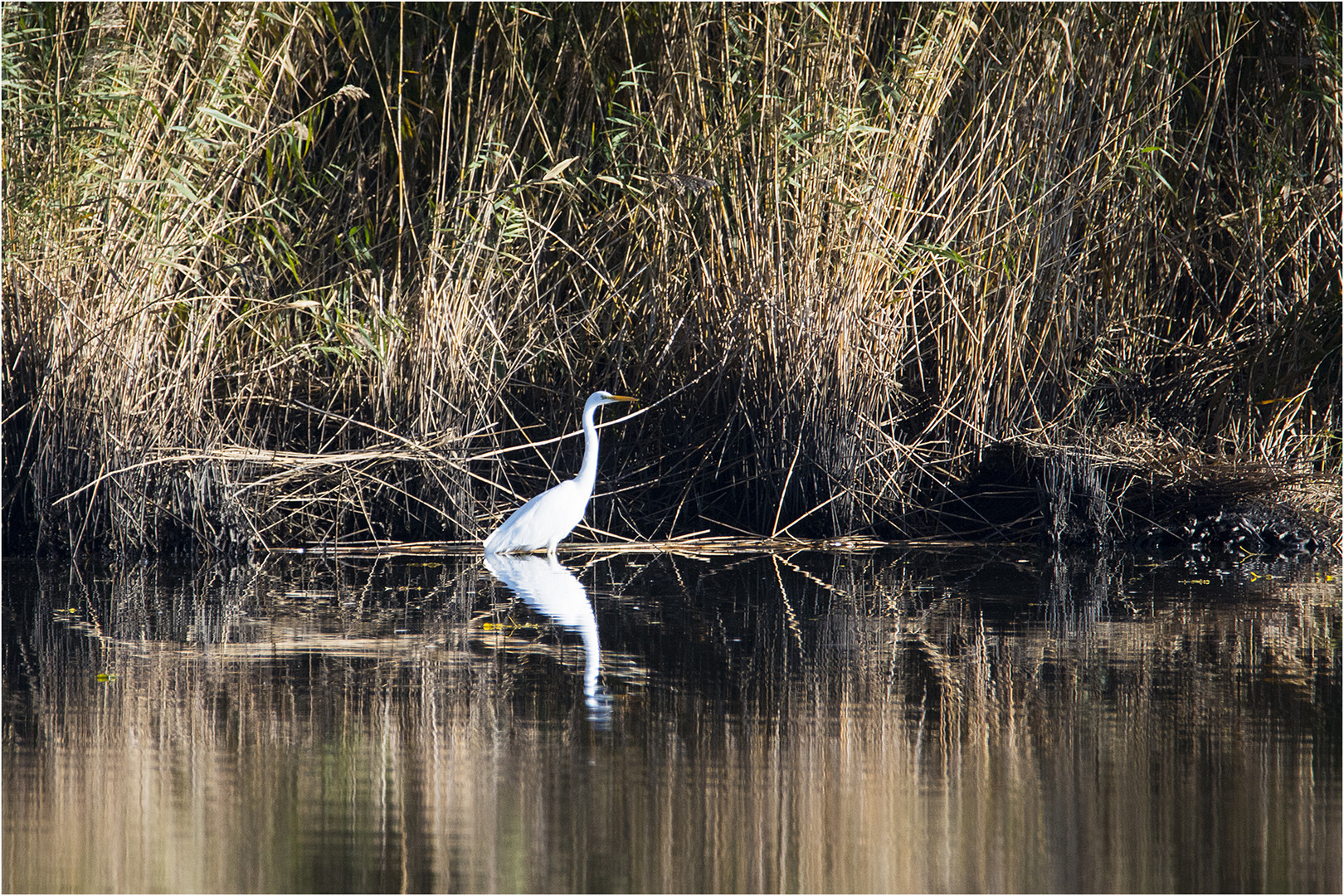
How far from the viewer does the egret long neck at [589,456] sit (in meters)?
6.13

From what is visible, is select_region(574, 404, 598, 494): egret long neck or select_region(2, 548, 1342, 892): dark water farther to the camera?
select_region(574, 404, 598, 494): egret long neck

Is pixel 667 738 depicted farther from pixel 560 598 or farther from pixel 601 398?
pixel 601 398

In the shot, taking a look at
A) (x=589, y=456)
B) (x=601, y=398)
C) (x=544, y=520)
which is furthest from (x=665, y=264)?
(x=544, y=520)

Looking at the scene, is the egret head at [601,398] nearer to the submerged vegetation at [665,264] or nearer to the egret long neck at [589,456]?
the egret long neck at [589,456]

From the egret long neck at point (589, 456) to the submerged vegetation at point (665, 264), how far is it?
19.8 inches

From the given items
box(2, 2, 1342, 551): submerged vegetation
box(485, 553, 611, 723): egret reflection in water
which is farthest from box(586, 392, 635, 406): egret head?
box(485, 553, 611, 723): egret reflection in water

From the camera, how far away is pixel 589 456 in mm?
6215

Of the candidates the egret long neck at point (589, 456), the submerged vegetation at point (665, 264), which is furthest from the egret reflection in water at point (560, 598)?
the submerged vegetation at point (665, 264)

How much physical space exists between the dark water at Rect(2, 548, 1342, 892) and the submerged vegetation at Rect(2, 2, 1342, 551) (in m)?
1.17

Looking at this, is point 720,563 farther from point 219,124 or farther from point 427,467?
point 219,124

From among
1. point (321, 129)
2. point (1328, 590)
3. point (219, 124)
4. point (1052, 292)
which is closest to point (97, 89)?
point (219, 124)

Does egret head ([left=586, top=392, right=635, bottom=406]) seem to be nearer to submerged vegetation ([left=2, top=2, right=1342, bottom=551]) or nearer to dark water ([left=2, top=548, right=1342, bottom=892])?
submerged vegetation ([left=2, top=2, right=1342, bottom=551])

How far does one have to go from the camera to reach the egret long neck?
613 cm

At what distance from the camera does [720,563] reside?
19.8 ft
